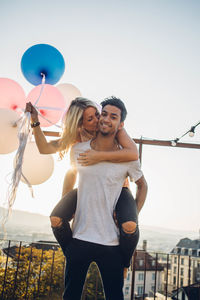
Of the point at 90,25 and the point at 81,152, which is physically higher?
the point at 90,25

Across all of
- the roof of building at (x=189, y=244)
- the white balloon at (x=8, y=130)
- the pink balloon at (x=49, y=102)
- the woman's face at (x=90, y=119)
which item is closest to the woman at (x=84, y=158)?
the woman's face at (x=90, y=119)

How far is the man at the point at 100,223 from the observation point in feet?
4.06

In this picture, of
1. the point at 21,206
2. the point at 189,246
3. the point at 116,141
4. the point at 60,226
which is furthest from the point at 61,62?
the point at 189,246

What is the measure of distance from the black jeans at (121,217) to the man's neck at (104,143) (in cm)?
28

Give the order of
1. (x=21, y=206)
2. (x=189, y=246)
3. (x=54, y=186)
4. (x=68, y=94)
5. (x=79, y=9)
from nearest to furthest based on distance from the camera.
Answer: (x=21, y=206), (x=54, y=186), (x=68, y=94), (x=79, y=9), (x=189, y=246)

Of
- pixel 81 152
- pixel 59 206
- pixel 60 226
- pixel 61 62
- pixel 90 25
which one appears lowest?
pixel 60 226

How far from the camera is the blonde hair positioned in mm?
1484

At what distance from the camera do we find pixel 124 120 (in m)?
1.54

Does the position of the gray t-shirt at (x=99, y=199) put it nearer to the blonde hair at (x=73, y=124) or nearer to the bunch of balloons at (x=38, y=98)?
the blonde hair at (x=73, y=124)

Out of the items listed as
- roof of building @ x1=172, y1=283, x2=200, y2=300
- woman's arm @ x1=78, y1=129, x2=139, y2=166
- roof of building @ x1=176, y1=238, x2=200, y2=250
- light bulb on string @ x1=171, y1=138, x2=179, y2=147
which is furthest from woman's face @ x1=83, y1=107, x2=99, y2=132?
roof of building @ x1=176, y1=238, x2=200, y2=250

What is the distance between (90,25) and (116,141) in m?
2.30

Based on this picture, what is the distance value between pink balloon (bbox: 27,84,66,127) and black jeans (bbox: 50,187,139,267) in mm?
729

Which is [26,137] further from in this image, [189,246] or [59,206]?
[189,246]

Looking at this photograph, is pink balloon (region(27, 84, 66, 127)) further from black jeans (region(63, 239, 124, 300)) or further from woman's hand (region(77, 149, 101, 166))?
black jeans (region(63, 239, 124, 300))
